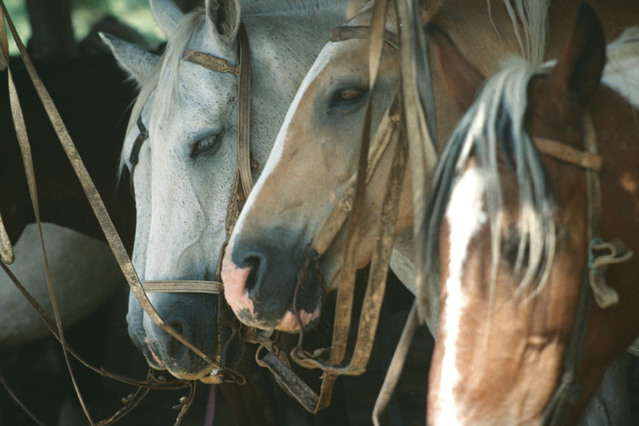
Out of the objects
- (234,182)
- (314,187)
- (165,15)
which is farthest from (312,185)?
(165,15)

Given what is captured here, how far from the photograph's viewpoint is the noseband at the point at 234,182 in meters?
2.13

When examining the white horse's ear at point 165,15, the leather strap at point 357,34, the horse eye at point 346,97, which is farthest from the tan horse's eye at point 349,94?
the white horse's ear at point 165,15

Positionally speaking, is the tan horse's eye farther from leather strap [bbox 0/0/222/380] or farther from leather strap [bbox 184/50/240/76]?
leather strap [bbox 0/0/222/380]

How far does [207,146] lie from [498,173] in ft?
4.20

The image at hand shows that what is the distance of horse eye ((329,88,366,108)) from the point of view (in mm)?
1663

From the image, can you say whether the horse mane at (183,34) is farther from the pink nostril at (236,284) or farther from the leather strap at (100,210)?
the pink nostril at (236,284)

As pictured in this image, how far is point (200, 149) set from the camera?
219 cm

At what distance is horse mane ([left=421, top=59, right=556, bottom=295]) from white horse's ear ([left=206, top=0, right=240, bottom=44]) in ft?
3.89

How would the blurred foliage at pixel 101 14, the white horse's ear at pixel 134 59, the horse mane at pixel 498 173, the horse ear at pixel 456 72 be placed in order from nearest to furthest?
the horse mane at pixel 498 173 → the horse ear at pixel 456 72 → the white horse's ear at pixel 134 59 → the blurred foliage at pixel 101 14

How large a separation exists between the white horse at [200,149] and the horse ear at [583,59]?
1211 millimetres

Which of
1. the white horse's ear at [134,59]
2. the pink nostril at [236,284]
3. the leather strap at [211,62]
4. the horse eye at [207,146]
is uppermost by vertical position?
the leather strap at [211,62]

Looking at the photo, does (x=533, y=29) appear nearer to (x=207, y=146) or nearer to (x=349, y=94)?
(x=349, y=94)

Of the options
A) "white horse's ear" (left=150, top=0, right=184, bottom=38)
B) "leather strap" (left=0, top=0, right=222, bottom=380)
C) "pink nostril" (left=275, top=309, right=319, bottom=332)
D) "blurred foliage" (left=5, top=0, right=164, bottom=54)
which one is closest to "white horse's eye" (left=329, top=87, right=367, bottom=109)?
"pink nostril" (left=275, top=309, right=319, bottom=332)

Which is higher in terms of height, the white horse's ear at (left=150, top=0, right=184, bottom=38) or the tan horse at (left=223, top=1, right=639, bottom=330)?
Answer: the white horse's ear at (left=150, top=0, right=184, bottom=38)
